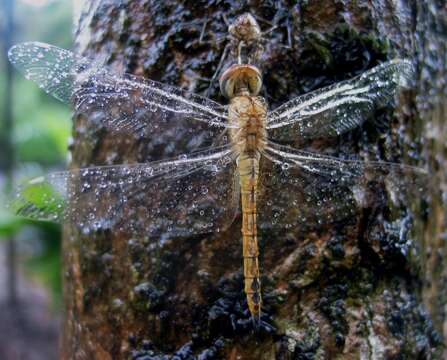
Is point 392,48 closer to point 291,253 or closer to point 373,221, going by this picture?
point 373,221

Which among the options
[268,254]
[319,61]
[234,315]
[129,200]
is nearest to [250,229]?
[268,254]

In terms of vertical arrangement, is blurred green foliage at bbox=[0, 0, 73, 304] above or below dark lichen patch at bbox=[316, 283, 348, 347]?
above

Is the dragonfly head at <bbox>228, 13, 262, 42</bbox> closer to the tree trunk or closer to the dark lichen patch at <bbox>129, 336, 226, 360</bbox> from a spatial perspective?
the tree trunk

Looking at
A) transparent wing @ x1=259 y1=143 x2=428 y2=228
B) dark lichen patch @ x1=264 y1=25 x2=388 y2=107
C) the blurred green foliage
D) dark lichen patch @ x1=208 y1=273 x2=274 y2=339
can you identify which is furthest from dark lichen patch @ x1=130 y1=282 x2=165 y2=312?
the blurred green foliage

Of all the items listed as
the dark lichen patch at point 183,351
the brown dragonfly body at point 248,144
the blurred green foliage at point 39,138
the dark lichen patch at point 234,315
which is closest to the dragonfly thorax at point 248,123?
the brown dragonfly body at point 248,144

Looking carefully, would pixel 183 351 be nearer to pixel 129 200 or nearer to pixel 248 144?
pixel 129 200

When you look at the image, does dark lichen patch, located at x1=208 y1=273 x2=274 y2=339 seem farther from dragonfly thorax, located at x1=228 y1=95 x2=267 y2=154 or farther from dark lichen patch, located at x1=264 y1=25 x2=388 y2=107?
dark lichen patch, located at x1=264 y1=25 x2=388 y2=107

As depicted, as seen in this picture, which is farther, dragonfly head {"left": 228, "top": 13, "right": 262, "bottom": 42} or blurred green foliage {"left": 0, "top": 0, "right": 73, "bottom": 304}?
blurred green foliage {"left": 0, "top": 0, "right": 73, "bottom": 304}

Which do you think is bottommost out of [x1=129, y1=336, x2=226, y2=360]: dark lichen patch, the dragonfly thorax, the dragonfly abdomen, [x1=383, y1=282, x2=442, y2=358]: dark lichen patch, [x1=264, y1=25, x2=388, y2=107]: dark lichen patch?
[x1=129, y1=336, x2=226, y2=360]: dark lichen patch
